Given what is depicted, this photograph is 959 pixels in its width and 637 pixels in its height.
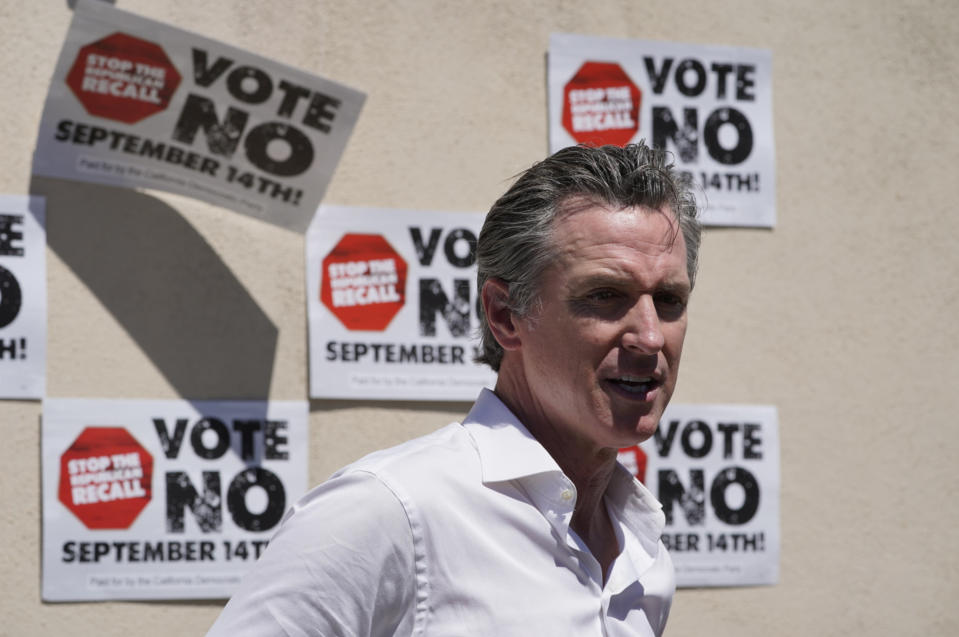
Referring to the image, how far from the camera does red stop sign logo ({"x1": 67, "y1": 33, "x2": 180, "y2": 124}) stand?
2527mm

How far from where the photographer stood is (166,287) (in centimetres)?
271

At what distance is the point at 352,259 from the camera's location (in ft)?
9.28

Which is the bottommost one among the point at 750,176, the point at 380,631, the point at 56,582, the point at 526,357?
the point at 56,582

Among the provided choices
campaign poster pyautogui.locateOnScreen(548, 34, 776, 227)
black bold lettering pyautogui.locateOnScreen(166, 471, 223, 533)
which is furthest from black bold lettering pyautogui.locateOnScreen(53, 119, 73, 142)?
campaign poster pyautogui.locateOnScreen(548, 34, 776, 227)

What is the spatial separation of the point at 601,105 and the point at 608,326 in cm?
171

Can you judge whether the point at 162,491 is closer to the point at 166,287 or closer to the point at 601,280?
the point at 166,287

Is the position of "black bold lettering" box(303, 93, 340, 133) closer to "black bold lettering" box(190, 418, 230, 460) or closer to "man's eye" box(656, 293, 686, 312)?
"black bold lettering" box(190, 418, 230, 460)

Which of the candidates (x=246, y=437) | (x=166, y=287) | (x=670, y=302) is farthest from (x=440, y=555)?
(x=166, y=287)

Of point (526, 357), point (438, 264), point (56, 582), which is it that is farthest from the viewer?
point (438, 264)

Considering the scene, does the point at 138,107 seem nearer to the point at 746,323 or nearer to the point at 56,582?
the point at 56,582

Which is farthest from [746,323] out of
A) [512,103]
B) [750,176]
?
[512,103]

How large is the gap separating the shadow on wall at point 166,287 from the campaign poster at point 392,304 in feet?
0.52

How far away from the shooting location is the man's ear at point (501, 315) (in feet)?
5.16

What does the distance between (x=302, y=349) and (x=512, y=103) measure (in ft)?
2.72
